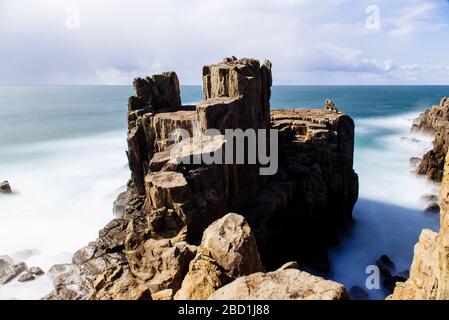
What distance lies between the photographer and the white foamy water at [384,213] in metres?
22.8

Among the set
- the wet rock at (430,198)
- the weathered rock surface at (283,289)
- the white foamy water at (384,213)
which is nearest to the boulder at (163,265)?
the weathered rock surface at (283,289)

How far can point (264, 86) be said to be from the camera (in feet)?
73.5

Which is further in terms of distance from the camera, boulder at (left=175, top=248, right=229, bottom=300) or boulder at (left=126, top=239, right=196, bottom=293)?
boulder at (left=126, top=239, right=196, bottom=293)

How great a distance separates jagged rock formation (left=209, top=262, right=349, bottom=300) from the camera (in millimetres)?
5767

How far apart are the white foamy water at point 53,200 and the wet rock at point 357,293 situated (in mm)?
16269

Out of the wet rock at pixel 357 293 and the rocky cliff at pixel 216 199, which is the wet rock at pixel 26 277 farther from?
the wet rock at pixel 357 293

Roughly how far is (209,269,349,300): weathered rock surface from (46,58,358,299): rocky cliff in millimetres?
42

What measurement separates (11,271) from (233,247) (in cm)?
1725

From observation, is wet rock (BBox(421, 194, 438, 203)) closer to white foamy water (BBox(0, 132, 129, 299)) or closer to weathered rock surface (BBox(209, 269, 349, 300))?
white foamy water (BBox(0, 132, 129, 299))

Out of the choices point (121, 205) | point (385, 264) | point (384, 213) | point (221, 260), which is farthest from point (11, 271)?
point (384, 213)

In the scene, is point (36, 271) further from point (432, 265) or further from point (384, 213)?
point (384, 213)

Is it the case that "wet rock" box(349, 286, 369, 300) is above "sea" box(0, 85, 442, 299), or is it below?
below

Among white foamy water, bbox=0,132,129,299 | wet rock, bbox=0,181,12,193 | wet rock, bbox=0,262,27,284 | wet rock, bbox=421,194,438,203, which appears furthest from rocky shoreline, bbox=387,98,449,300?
wet rock, bbox=0,181,12,193
